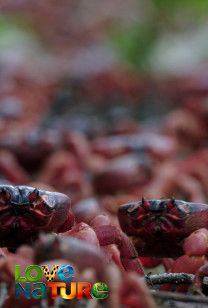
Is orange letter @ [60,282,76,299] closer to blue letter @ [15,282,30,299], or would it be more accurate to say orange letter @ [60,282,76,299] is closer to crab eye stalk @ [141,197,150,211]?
blue letter @ [15,282,30,299]

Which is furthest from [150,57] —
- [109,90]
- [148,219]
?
[148,219]

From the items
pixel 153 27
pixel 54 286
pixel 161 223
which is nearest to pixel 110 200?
pixel 161 223

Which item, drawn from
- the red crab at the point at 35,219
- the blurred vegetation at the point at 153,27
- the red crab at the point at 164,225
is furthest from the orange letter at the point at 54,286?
the blurred vegetation at the point at 153,27

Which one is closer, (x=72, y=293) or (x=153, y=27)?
(x=72, y=293)

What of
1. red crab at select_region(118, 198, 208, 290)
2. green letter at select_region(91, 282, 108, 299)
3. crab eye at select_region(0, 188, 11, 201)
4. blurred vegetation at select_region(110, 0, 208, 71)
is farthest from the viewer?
blurred vegetation at select_region(110, 0, 208, 71)

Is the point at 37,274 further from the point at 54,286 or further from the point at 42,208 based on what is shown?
the point at 42,208

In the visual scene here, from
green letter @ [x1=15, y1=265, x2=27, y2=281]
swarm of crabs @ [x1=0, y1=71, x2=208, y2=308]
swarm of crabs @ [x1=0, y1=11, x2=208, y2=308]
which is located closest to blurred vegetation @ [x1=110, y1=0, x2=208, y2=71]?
swarm of crabs @ [x1=0, y1=11, x2=208, y2=308]
